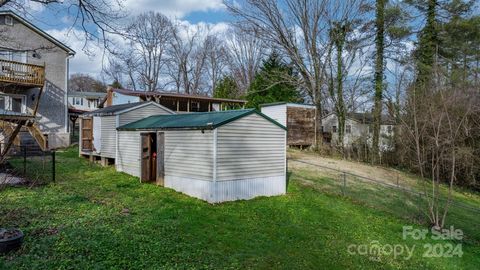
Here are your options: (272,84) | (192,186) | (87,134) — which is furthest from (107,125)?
(272,84)

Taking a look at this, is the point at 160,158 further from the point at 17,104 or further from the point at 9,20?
the point at 9,20

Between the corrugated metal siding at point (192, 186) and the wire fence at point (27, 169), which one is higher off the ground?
the wire fence at point (27, 169)

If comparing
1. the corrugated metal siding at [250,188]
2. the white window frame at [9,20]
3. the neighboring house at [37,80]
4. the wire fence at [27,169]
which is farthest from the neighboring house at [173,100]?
the corrugated metal siding at [250,188]

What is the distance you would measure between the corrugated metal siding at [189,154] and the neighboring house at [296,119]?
13.1 metres

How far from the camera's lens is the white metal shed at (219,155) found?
9.41 m

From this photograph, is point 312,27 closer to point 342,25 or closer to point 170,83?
point 342,25

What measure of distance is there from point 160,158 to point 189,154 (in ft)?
5.36

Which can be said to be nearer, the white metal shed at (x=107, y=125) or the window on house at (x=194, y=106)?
the white metal shed at (x=107, y=125)

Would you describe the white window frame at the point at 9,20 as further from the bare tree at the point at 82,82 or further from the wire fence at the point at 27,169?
the bare tree at the point at 82,82

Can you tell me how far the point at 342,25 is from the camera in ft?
81.7

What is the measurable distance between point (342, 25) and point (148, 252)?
23.6m

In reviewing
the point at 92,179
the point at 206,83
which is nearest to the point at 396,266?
the point at 92,179

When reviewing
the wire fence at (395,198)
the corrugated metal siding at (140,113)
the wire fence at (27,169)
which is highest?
the corrugated metal siding at (140,113)

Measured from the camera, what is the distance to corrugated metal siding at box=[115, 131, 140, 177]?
1279 centimetres
